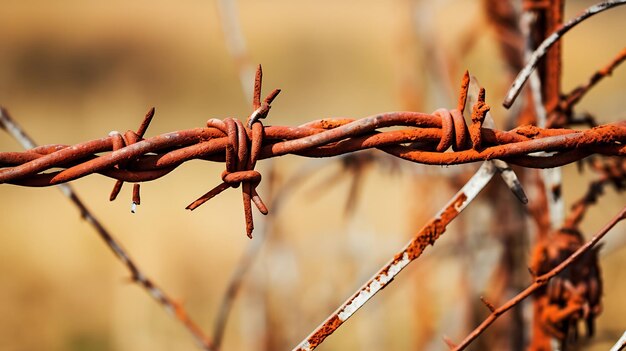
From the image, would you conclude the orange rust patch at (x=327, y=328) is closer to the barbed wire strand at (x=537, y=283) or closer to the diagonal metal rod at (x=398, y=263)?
the diagonal metal rod at (x=398, y=263)

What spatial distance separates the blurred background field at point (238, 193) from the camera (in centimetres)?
241

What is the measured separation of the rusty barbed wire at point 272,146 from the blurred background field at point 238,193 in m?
0.73

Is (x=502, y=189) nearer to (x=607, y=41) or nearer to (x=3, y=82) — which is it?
(x=607, y=41)

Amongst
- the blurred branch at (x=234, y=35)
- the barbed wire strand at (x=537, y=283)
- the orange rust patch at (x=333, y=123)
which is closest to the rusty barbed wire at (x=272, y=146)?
the orange rust patch at (x=333, y=123)

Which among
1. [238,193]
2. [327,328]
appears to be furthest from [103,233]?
[238,193]

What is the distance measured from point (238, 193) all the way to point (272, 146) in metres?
7.09

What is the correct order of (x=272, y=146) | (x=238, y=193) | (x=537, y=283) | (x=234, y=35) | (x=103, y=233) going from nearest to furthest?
(x=272, y=146)
(x=537, y=283)
(x=103, y=233)
(x=234, y=35)
(x=238, y=193)

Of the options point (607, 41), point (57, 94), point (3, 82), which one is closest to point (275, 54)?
point (57, 94)

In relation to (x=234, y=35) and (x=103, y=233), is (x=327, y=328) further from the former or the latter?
(x=234, y=35)

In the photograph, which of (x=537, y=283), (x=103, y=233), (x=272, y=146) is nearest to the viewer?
(x=272, y=146)

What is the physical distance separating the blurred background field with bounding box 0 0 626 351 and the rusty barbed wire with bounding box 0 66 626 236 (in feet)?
2.40

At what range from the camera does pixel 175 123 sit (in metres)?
9.39

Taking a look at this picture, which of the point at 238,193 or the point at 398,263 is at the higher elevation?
the point at 398,263

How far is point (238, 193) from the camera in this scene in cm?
780
